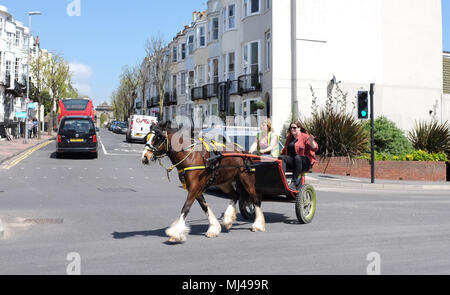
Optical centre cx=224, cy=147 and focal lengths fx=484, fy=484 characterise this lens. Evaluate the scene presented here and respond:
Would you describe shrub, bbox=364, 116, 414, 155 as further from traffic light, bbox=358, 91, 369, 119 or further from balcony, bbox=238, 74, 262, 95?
balcony, bbox=238, 74, 262, 95

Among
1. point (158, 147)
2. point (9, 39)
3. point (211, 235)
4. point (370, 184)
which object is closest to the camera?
point (158, 147)

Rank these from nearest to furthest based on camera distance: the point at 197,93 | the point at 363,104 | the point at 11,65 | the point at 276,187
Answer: the point at 276,187 < the point at 363,104 < the point at 197,93 < the point at 11,65

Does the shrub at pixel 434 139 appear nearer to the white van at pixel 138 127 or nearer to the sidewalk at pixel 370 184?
the sidewalk at pixel 370 184

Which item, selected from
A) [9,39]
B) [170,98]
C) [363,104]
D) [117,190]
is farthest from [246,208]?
[170,98]

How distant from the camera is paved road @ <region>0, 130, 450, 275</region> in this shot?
223 inches

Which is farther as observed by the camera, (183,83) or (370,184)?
(183,83)

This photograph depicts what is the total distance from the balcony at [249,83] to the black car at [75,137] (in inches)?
406

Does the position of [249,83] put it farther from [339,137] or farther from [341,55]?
[339,137]

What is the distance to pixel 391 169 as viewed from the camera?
62.9 feet

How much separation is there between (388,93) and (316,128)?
10044 millimetres

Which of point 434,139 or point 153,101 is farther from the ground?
point 153,101

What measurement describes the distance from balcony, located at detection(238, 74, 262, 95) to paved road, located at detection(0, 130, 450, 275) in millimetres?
16038

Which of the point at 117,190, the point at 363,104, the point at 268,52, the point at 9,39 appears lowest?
the point at 117,190

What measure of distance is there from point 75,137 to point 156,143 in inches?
679
